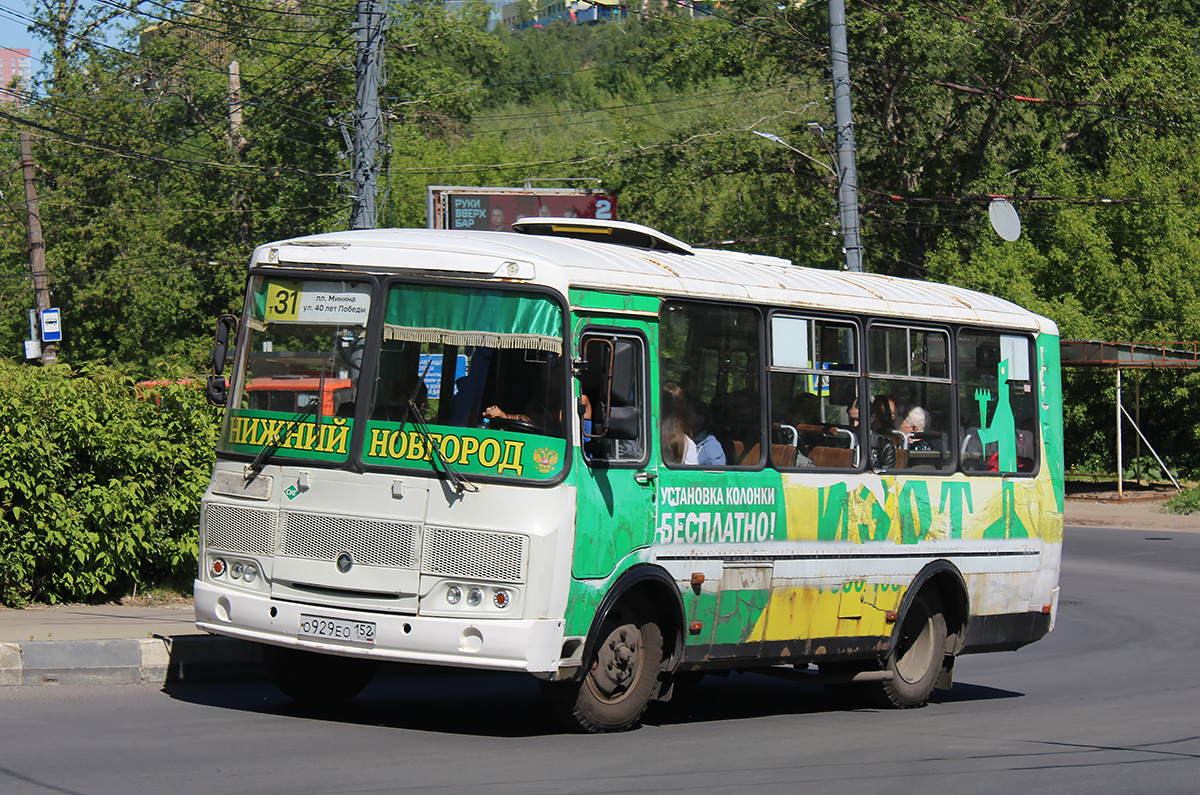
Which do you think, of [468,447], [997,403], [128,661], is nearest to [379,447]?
[468,447]

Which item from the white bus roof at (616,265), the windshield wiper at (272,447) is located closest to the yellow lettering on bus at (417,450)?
the windshield wiper at (272,447)

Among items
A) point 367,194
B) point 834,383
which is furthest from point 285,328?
point 367,194

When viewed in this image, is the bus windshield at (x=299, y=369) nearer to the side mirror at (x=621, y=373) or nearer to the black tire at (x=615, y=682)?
the side mirror at (x=621, y=373)

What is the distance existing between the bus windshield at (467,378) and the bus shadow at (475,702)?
169cm

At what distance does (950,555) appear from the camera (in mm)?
Answer: 11383

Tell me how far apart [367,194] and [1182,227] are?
29036 mm

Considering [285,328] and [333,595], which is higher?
[285,328]

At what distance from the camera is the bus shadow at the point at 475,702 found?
29.4 ft

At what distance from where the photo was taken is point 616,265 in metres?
8.86

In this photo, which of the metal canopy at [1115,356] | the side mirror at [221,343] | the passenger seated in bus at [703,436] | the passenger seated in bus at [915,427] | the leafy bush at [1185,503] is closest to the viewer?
the side mirror at [221,343]

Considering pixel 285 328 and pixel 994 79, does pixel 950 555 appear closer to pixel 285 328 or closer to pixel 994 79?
pixel 285 328

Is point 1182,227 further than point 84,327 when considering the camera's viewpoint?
No

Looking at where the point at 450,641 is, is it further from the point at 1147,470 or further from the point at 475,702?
the point at 1147,470

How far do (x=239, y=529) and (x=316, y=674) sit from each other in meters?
1.24
